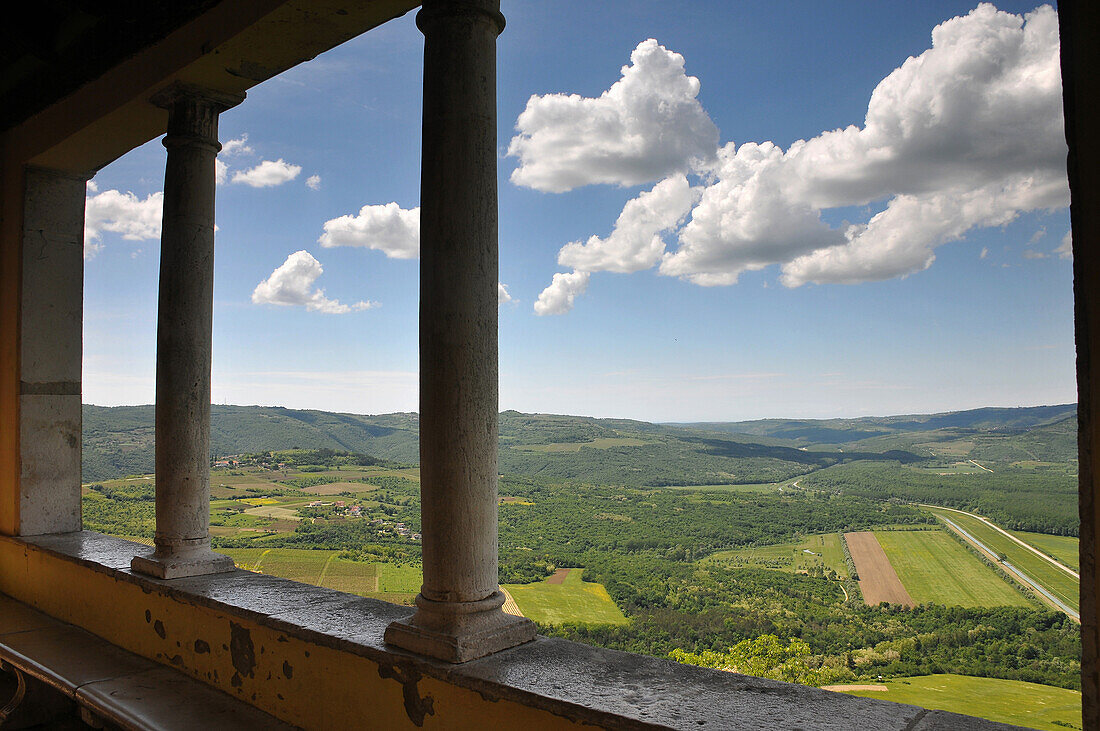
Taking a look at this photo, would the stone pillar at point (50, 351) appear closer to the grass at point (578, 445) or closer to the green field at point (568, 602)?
the green field at point (568, 602)

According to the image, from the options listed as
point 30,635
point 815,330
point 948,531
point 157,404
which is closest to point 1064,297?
point 157,404

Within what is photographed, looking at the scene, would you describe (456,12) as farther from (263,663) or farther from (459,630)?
(263,663)

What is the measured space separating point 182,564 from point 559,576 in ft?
25.2

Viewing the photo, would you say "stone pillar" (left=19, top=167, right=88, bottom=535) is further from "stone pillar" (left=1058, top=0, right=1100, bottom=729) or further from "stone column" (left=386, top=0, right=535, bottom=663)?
"stone pillar" (left=1058, top=0, right=1100, bottom=729)

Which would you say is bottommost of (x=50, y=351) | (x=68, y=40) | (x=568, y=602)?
(x=568, y=602)

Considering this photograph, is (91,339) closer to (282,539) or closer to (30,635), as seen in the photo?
(30,635)

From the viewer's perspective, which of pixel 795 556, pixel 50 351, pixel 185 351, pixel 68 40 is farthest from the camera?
pixel 795 556

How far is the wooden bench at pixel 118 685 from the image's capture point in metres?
4.59

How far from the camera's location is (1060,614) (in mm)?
6973

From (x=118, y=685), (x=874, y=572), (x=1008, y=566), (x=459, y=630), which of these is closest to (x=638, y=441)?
(x=874, y=572)

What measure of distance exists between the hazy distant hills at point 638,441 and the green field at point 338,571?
2.68 metres

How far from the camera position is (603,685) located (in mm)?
3238

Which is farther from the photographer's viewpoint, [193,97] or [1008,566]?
[1008,566]

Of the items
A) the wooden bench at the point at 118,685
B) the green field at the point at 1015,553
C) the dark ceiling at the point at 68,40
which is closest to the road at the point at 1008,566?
the green field at the point at 1015,553
